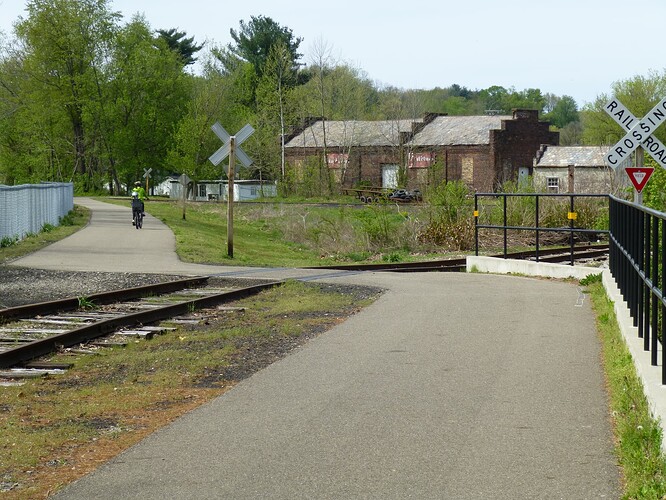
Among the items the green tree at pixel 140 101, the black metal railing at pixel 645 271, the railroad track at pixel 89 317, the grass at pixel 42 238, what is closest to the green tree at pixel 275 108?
the green tree at pixel 140 101

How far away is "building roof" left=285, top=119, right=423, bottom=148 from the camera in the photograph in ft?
291

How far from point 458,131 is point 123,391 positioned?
259 ft

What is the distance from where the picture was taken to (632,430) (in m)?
6.94

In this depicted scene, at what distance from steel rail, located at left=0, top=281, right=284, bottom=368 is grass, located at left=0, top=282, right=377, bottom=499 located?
16.2 inches

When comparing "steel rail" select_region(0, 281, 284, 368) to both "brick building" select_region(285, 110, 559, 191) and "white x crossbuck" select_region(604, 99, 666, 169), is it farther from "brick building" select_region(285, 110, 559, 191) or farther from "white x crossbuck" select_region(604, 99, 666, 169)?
"brick building" select_region(285, 110, 559, 191)

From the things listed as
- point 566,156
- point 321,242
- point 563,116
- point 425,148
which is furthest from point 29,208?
point 563,116

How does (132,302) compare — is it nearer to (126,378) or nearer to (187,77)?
(126,378)

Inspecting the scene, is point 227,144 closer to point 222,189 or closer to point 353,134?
point 353,134

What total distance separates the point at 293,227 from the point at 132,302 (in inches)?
1056

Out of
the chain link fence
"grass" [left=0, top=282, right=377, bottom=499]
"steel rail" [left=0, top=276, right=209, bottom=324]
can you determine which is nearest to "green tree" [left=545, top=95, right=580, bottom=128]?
the chain link fence

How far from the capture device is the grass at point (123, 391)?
22.5ft

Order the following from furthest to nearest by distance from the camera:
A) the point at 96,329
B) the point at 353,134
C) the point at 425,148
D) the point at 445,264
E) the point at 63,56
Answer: the point at 353,134 < the point at 425,148 < the point at 63,56 < the point at 445,264 < the point at 96,329

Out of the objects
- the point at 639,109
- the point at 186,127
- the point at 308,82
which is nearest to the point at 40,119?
the point at 186,127

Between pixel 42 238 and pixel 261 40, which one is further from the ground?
pixel 261 40
